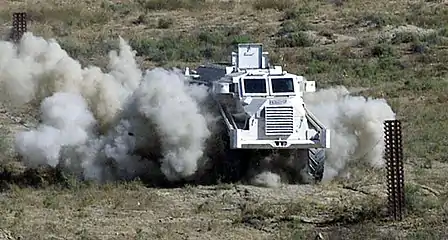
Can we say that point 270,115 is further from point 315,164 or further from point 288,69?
point 288,69

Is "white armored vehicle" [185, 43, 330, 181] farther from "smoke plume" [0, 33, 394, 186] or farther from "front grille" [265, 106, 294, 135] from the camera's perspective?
"smoke plume" [0, 33, 394, 186]

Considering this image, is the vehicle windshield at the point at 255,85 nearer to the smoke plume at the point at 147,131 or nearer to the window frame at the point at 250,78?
the window frame at the point at 250,78

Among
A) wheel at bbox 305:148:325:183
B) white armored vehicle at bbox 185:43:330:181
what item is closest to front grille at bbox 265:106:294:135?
white armored vehicle at bbox 185:43:330:181

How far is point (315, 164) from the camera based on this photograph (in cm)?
1627

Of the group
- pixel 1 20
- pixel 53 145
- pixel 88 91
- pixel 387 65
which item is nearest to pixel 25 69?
pixel 88 91

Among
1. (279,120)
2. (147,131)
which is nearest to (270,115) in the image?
(279,120)

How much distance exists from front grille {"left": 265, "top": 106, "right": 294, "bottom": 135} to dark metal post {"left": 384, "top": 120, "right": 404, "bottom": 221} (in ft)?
7.18

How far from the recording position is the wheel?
638 inches

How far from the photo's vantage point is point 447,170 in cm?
1712

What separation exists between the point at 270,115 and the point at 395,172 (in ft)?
8.58

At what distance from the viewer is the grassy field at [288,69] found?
13578 mm

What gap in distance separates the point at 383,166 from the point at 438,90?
8.64 metres

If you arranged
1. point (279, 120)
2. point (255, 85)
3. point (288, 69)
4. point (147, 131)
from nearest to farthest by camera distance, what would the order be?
point (279, 120) → point (147, 131) → point (255, 85) → point (288, 69)

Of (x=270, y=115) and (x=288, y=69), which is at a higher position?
(x=288, y=69)
